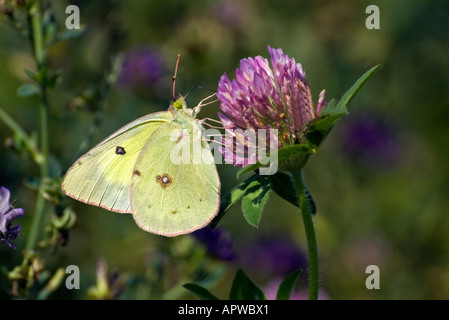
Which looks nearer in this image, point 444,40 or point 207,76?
point 207,76

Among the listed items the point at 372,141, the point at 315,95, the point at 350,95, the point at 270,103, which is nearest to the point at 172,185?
the point at 270,103

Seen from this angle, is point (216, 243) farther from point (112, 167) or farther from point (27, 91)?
point (27, 91)

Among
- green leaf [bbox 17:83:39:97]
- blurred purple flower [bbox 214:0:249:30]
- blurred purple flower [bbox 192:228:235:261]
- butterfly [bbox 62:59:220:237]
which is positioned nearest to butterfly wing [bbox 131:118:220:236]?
butterfly [bbox 62:59:220:237]

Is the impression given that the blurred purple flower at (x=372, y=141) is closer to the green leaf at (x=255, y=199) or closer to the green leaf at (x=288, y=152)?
the green leaf at (x=255, y=199)

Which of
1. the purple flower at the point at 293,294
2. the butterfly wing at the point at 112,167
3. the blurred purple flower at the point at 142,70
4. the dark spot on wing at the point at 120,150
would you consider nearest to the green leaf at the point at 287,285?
the butterfly wing at the point at 112,167

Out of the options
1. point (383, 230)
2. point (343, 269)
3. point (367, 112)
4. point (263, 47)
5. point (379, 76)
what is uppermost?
point (263, 47)

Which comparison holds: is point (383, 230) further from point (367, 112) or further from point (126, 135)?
point (126, 135)
